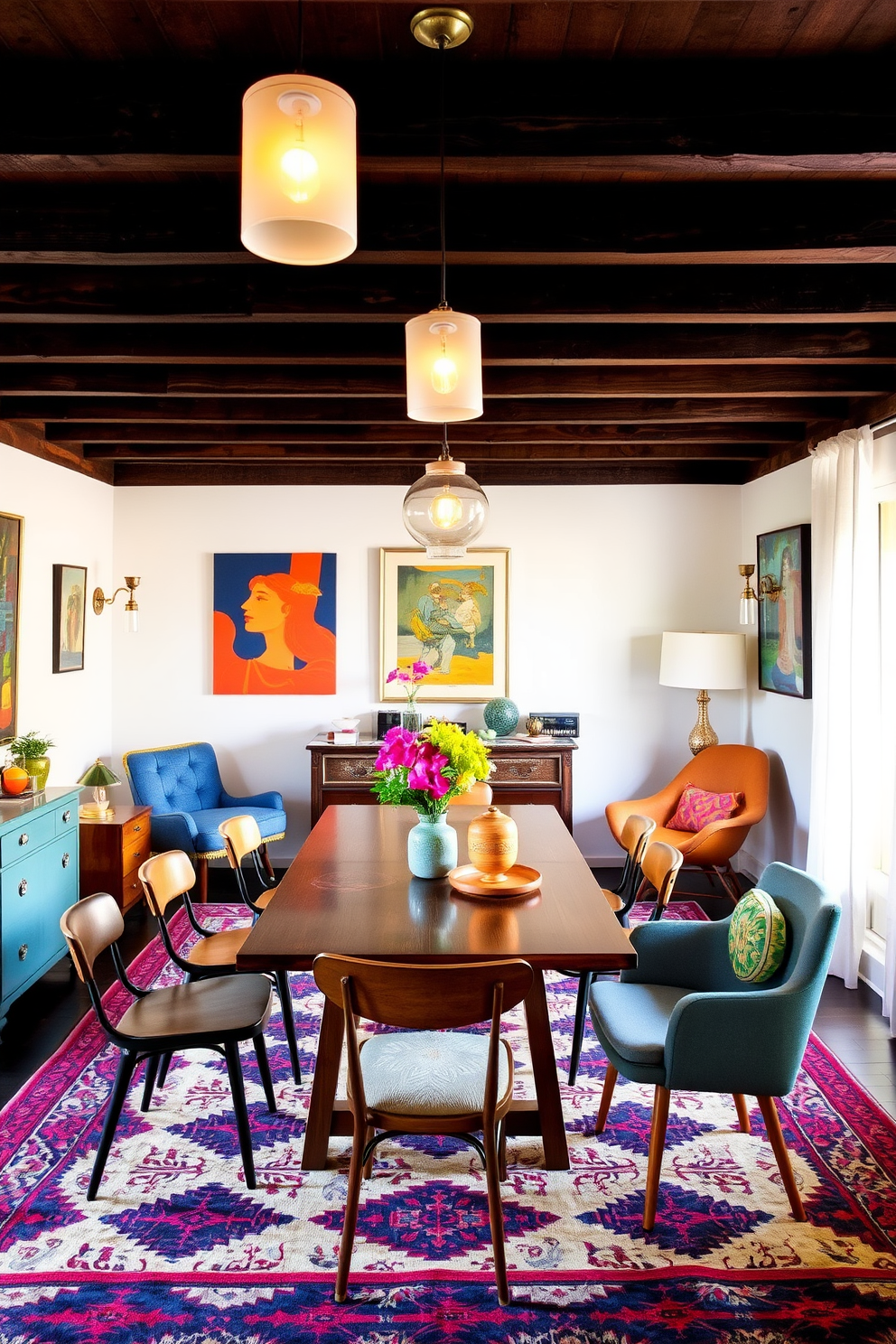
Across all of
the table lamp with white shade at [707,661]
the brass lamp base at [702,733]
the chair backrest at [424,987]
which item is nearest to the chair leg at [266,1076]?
the chair backrest at [424,987]

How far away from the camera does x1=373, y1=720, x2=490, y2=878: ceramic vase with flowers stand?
2848 millimetres

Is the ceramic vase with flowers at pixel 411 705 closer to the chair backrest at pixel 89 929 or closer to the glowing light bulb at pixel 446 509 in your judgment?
the glowing light bulb at pixel 446 509

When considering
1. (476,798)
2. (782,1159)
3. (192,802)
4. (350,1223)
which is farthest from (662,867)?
(192,802)

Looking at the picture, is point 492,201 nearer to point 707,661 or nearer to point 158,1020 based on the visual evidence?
point 158,1020

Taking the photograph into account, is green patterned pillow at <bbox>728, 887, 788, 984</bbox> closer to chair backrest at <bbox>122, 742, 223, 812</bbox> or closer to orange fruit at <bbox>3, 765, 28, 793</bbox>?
orange fruit at <bbox>3, 765, 28, 793</bbox>

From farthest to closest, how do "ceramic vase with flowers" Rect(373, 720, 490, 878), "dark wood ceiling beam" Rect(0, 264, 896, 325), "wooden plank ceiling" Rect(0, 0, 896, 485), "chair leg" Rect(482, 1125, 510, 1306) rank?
1. "dark wood ceiling beam" Rect(0, 264, 896, 325)
2. "ceramic vase with flowers" Rect(373, 720, 490, 878)
3. "chair leg" Rect(482, 1125, 510, 1306)
4. "wooden plank ceiling" Rect(0, 0, 896, 485)

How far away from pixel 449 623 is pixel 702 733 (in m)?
1.85

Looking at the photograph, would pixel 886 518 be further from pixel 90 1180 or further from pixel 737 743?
pixel 90 1180

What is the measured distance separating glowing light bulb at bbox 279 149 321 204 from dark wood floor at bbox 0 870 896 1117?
3.11m

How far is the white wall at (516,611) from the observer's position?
247 inches

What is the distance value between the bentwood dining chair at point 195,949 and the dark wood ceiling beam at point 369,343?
2.00 metres

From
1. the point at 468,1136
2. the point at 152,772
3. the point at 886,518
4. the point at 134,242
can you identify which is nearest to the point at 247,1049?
the point at 468,1136

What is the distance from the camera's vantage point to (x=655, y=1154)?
2496mm

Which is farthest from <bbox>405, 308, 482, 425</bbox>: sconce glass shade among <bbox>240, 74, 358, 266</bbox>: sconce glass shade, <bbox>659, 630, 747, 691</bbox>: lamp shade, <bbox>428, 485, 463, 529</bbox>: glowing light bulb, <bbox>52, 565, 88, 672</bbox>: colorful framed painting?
<bbox>659, 630, 747, 691</bbox>: lamp shade
